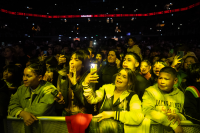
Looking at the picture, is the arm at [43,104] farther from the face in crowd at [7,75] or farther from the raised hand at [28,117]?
the face in crowd at [7,75]

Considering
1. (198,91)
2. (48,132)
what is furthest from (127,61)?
(48,132)

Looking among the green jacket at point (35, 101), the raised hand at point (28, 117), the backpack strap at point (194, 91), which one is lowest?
the raised hand at point (28, 117)

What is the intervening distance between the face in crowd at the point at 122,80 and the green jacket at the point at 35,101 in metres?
0.90

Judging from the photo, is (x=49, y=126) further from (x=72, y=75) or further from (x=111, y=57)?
(x=111, y=57)

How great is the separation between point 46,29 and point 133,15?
19.4 meters

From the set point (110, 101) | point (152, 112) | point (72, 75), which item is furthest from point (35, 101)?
point (152, 112)

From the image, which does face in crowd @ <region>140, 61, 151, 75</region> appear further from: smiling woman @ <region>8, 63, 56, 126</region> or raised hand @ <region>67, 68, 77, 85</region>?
smiling woman @ <region>8, 63, 56, 126</region>

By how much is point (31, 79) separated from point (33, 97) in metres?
0.25

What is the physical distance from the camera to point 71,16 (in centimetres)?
3925

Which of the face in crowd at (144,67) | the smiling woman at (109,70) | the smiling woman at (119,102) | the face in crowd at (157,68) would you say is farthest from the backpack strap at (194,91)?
the smiling woman at (109,70)

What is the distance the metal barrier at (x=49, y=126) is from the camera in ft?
6.69

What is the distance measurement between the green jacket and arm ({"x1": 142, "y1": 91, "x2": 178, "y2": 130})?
4.10ft

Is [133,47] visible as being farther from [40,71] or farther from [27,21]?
[27,21]

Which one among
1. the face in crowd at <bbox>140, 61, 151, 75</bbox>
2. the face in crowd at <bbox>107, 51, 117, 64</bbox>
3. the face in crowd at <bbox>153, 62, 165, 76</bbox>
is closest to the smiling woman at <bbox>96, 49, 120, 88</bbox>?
the face in crowd at <bbox>107, 51, 117, 64</bbox>
